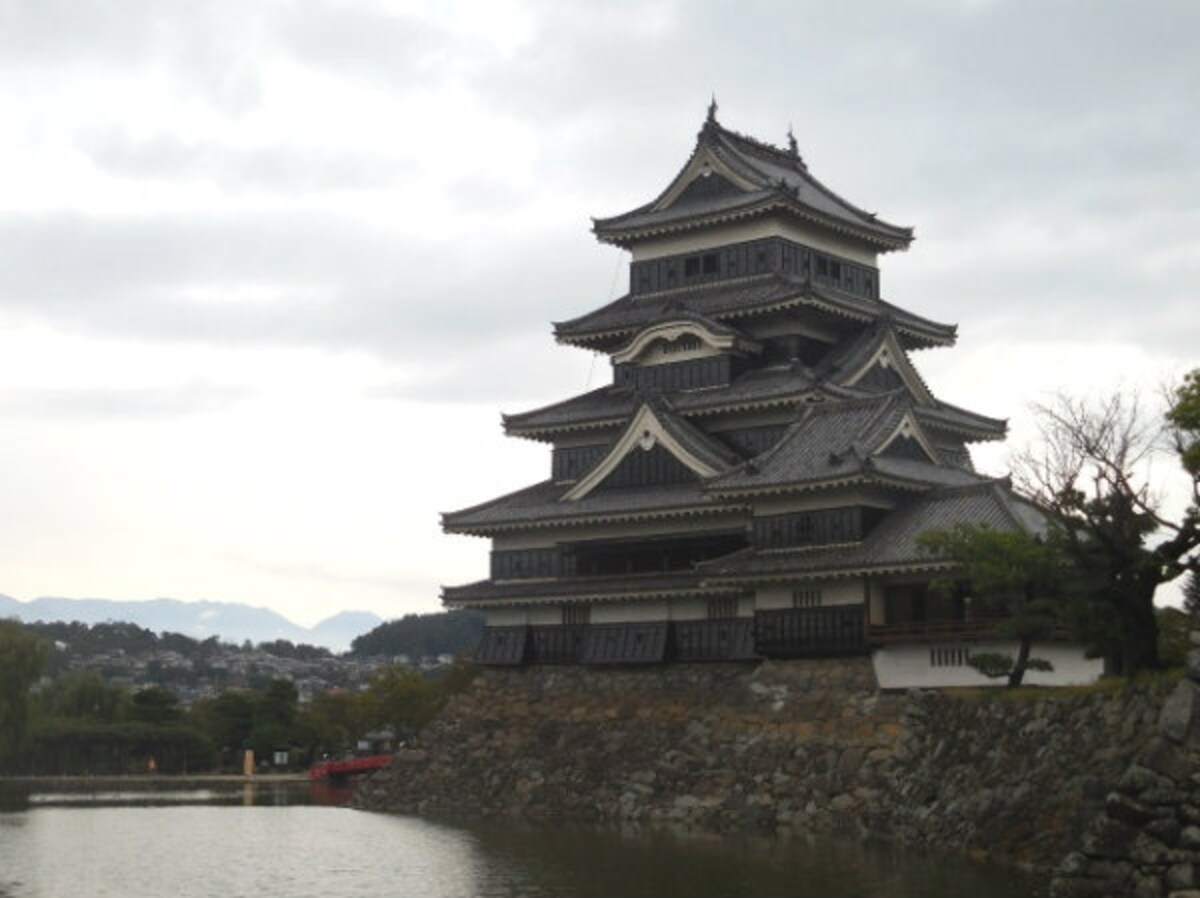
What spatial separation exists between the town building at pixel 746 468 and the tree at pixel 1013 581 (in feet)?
6.67

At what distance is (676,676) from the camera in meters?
51.1

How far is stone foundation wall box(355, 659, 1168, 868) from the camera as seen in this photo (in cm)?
3481

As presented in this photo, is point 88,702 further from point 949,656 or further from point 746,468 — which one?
point 949,656

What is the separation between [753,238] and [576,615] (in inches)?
522

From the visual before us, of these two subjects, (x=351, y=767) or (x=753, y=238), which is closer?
(x=753, y=238)

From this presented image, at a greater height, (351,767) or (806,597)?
(806,597)

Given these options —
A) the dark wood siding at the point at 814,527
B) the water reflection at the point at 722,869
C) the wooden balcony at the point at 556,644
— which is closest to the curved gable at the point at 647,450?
the dark wood siding at the point at 814,527

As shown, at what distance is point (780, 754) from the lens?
45031 mm

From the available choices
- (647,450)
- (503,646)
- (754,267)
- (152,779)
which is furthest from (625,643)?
(152,779)

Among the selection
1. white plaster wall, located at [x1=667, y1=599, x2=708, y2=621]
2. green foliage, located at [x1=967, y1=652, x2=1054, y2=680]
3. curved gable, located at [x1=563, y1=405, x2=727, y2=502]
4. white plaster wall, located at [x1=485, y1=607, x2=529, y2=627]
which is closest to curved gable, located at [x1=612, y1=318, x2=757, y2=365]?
curved gable, located at [x1=563, y1=405, x2=727, y2=502]

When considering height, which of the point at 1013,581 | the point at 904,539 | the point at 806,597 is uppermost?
the point at 904,539

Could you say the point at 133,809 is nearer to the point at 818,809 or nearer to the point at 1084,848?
the point at 818,809

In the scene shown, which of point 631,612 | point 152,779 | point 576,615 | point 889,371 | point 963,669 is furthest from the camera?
point 152,779

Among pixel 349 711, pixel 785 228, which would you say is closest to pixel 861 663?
pixel 785 228
